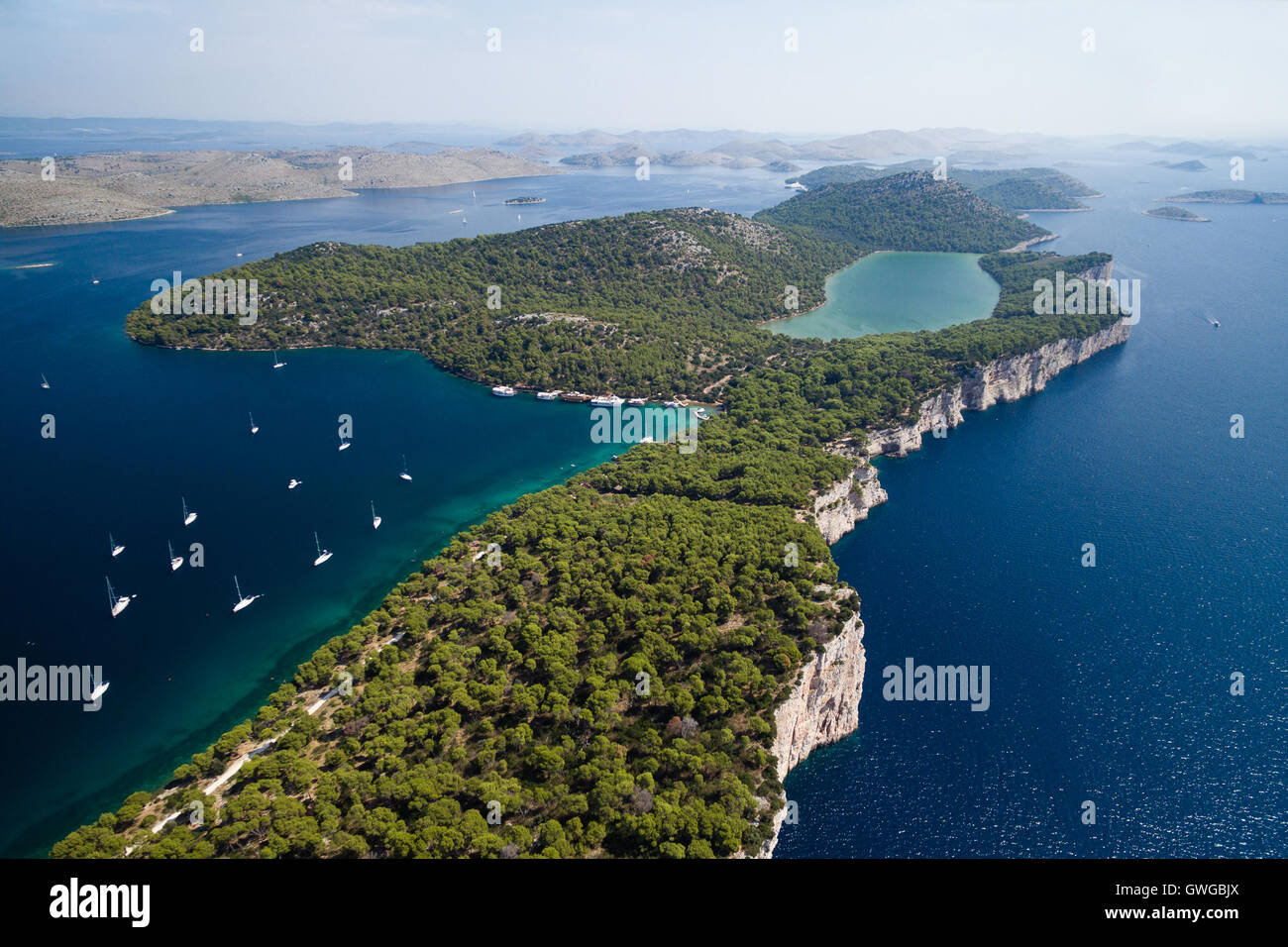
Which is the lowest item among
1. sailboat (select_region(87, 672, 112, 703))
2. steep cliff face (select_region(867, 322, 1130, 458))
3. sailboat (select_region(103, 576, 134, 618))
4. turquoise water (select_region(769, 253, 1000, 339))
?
sailboat (select_region(87, 672, 112, 703))

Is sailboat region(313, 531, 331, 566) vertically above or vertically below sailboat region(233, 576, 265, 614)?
above

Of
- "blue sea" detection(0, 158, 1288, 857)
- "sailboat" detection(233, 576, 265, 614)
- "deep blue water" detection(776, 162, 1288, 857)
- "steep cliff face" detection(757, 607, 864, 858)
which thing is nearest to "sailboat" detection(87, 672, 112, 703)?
"blue sea" detection(0, 158, 1288, 857)

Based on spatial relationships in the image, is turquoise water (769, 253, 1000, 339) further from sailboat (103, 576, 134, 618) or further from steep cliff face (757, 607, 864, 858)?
sailboat (103, 576, 134, 618)

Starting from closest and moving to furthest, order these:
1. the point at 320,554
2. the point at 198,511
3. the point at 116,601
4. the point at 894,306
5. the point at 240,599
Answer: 1. the point at 116,601
2. the point at 240,599
3. the point at 320,554
4. the point at 198,511
5. the point at 894,306

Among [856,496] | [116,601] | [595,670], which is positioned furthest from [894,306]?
[116,601]

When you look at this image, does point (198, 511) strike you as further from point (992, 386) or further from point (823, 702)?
point (992, 386)

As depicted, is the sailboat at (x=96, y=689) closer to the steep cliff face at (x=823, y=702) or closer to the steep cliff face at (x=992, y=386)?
the steep cliff face at (x=823, y=702)

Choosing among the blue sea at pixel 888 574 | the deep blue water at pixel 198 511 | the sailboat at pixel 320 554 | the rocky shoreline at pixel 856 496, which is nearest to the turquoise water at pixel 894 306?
the rocky shoreline at pixel 856 496
